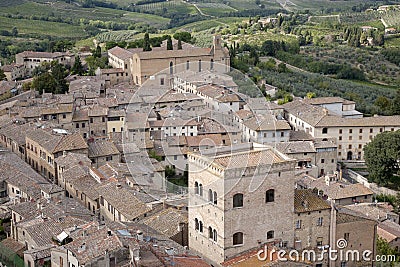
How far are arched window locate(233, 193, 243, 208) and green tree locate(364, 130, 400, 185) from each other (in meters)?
17.4

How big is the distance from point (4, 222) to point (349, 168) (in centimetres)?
2171

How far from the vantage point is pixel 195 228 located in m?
21.0

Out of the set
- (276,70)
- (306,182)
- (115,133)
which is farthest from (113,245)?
(276,70)

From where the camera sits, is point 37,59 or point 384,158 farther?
point 37,59

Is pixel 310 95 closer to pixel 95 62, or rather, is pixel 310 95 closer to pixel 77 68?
pixel 95 62

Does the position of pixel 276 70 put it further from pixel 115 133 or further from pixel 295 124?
pixel 115 133

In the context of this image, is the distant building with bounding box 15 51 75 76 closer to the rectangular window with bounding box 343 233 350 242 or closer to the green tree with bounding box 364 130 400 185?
the green tree with bounding box 364 130 400 185

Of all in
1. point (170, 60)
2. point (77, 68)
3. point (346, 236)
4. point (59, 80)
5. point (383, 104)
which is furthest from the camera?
point (77, 68)

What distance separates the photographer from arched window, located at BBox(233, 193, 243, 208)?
19.3m

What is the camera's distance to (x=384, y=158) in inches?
1375

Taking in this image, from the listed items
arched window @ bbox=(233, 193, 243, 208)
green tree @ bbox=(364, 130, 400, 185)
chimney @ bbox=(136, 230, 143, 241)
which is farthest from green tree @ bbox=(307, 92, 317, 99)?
arched window @ bbox=(233, 193, 243, 208)

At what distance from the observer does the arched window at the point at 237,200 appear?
19.3 m

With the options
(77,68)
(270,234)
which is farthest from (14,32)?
(270,234)

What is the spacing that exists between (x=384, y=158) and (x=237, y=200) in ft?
58.0
